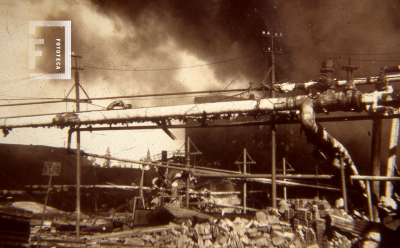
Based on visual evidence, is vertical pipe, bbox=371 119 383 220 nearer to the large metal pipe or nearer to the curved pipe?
the large metal pipe

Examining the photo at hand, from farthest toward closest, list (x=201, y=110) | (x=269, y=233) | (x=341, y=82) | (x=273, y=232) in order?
(x=341, y=82)
(x=201, y=110)
(x=269, y=233)
(x=273, y=232)

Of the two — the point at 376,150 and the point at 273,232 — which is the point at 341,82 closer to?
the point at 376,150

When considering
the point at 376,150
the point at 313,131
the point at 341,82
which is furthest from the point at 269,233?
the point at 341,82

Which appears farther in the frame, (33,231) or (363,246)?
(33,231)

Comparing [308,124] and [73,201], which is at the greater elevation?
[308,124]

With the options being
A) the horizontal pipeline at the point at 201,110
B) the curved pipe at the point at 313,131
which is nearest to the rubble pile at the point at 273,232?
the curved pipe at the point at 313,131

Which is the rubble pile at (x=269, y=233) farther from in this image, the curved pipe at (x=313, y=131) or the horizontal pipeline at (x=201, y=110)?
the horizontal pipeline at (x=201, y=110)

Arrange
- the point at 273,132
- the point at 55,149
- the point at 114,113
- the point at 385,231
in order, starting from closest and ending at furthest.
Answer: the point at 385,231 → the point at 273,132 → the point at 114,113 → the point at 55,149

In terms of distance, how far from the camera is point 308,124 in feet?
23.6

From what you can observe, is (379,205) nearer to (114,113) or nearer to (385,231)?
(385,231)

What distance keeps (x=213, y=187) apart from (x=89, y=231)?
13694 mm

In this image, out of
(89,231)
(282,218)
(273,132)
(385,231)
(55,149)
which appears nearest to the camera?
(385,231)

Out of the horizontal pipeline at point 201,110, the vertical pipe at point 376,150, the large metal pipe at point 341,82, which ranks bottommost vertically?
the vertical pipe at point 376,150

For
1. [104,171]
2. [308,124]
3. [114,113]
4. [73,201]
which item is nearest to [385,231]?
[308,124]
